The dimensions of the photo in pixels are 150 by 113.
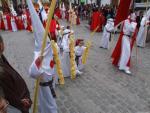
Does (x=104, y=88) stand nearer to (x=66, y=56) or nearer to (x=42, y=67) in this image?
(x=66, y=56)

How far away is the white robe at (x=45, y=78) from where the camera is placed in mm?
4027

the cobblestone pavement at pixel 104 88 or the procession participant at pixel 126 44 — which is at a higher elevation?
the procession participant at pixel 126 44

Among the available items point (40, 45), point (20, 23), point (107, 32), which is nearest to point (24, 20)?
point (20, 23)

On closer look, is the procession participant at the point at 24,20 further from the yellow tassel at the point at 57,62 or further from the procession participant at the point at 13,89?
the procession participant at the point at 13,89

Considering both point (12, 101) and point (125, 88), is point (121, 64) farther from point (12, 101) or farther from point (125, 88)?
point (12, 101)

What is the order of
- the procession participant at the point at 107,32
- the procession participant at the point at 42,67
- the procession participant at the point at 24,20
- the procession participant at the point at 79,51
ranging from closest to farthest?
the procession participant at the point at 42,67 → the procession participant at the point at 79,51 → the procession participant at the point at 107,32 → the procession participant at the point at 24,20

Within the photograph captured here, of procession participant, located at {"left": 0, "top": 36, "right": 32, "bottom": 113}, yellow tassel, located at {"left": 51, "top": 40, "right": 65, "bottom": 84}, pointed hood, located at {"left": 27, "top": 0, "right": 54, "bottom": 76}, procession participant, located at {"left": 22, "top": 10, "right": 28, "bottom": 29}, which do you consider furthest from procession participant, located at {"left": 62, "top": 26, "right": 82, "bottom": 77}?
procession participant, located at {"left": 22, "top": 10, "right": 28, "bottom": 29}

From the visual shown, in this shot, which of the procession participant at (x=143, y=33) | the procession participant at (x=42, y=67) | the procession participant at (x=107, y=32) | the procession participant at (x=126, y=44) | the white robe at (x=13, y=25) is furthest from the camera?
→ the white robe at (x=13, y=25)

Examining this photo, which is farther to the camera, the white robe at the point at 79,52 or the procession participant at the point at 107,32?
the procession participant at the point at 107,32

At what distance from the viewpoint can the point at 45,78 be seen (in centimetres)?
448

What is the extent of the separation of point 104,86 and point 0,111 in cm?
491

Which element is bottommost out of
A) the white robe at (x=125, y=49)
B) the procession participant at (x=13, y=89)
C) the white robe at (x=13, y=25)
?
the white robe at (x=13, y=25)

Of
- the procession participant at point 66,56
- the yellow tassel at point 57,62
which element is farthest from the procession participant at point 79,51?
the yellow tassel at point 57,62

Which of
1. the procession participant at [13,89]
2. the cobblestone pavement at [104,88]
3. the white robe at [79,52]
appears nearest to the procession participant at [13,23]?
the cobblestone pavement at [104,88]
